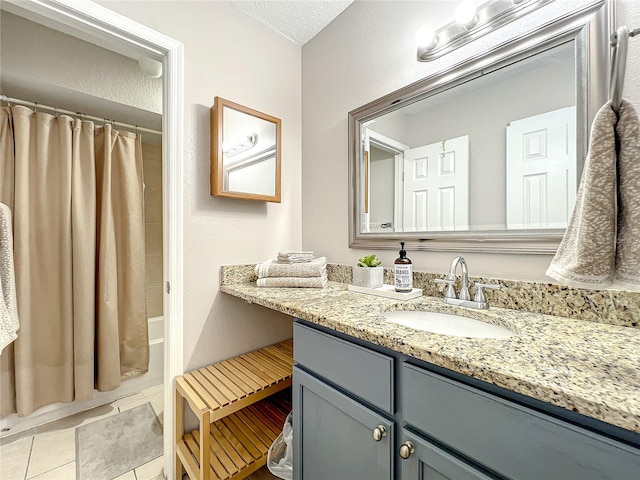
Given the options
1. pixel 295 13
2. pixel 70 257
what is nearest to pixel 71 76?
pixel 70 257

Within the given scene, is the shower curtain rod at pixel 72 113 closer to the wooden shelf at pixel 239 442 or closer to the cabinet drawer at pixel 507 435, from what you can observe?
the wooden shelf at pixel 239 442

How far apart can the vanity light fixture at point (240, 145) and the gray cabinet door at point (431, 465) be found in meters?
1.29

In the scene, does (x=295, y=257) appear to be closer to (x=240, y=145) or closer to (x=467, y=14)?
(x=240, y=145)

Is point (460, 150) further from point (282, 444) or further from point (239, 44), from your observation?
point (282, 444)

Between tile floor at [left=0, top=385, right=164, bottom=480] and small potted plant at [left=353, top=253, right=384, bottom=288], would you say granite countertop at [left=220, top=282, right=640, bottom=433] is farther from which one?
tile floor at [left=0, top=385, right=164, bottom=480]

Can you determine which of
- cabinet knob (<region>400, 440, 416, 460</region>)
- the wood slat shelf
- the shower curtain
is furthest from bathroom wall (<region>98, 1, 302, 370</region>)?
cabinet knob (<region>400, 440, 416, 460</region>)

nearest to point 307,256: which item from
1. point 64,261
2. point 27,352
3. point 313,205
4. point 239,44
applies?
point 313,205

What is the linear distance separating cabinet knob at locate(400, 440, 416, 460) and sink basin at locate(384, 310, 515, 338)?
0.30 metres

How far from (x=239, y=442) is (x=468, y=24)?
6.16 ft

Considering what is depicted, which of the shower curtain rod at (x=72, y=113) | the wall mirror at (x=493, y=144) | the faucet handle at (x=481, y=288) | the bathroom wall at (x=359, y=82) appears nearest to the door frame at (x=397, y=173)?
the wall mirror at (x=493, y=144)

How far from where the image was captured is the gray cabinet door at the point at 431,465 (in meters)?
0.53

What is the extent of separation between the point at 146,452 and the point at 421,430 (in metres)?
1.48

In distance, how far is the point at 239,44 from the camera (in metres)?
1.43

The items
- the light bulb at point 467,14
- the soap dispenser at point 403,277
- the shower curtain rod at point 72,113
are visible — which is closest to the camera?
the light bulb at point 467,14
